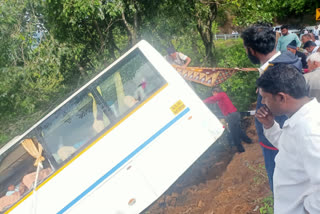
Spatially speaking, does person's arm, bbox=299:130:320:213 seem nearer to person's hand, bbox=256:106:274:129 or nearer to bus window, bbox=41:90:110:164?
person's hand, bbox=256:106:274:129

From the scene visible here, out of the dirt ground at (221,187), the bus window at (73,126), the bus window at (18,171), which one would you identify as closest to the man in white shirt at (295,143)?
the dirt ground at (221,187)

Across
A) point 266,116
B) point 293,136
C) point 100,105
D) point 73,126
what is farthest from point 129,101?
point 293,136

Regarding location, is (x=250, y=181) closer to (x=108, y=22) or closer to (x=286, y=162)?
(x=286, y=162)

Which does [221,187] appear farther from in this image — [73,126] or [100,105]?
[73,126]

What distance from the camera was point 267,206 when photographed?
3242 mm

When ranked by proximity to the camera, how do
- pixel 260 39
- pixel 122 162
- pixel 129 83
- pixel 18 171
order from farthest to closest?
1. pixel 129 83
2. pixel 18 171
3. pixel 122 162
4. pixel 260 39

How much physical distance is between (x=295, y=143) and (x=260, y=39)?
1.35 metres

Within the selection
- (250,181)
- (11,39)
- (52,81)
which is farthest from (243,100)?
(11,39)

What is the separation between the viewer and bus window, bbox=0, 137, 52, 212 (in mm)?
3357

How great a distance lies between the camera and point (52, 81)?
21.6ft

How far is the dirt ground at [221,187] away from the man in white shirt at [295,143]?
1.92 m

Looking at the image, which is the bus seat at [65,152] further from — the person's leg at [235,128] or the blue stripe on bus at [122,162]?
the person's leg at [235,128]

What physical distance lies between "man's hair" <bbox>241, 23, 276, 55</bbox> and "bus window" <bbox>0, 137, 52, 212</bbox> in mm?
2774

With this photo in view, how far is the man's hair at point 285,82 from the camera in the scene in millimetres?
1513
